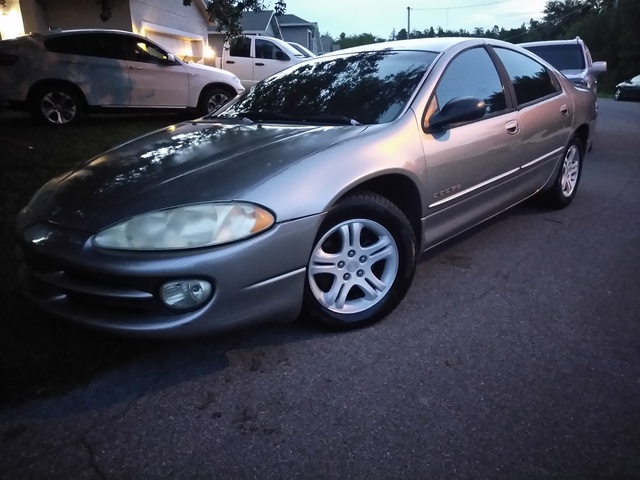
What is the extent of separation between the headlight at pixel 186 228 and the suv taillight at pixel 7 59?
7599 mm

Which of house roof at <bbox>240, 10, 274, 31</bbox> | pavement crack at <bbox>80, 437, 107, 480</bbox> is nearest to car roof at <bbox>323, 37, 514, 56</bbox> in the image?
pavement crack at <bbox>80, 437, 107, 480</bbox>

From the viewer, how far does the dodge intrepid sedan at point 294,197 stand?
7.22ft

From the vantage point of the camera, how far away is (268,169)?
7.88 ft

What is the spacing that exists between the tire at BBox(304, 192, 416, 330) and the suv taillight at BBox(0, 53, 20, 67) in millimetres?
7828

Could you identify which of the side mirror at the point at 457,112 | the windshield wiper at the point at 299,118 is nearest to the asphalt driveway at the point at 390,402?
the side mirror at the point at 457,112

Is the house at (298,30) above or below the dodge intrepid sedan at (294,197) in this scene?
above

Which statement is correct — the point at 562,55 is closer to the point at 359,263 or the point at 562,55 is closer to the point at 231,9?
the point at 231,9

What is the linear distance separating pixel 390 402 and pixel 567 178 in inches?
137

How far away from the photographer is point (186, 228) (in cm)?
221

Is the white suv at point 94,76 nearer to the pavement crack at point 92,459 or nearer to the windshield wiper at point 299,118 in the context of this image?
the windshield wiper at point 299,118

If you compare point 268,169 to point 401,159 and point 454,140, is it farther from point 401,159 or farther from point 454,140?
point 454,140

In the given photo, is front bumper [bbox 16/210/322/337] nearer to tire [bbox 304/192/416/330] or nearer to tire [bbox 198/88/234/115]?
tire [bbox 304/192/416/330]

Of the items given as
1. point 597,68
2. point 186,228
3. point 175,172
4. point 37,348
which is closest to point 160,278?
point 186,228

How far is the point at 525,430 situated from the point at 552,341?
74 centimetres
